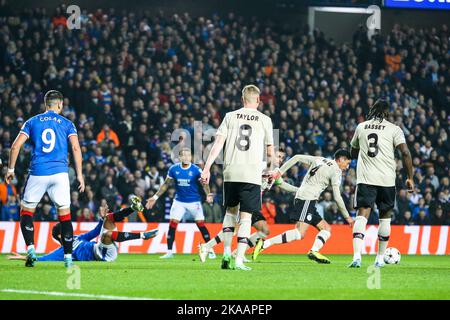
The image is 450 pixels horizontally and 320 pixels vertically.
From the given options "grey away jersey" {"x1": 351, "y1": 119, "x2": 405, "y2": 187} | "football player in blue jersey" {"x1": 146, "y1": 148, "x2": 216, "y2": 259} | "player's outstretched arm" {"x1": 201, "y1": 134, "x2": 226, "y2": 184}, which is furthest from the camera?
"football player in blue jersey" {"x1": 146, "y1": 148, "x2": 216, "y2": 259}

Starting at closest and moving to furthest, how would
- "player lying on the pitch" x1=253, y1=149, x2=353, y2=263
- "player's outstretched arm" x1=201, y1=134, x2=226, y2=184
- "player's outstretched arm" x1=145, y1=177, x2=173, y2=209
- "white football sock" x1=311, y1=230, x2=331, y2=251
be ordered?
"player's outstretched arm" x1=201, y1=134, x2=226, y2=184 → "white football sock" x1=311, y1=230, x2=331, y2=251 → "player lying on the pitch" x1=253, y1=149, x2=353, y2=263 → "player's outstretched arm" x1=145, y1=177, x2=173, y2=209

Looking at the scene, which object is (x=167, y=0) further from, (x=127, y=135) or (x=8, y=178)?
(x=8, y=178)

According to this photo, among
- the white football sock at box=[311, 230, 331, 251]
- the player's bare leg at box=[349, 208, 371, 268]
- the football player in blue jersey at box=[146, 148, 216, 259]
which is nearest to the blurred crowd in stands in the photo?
the football player in blue jersey at box=[146, 148, 216, 259]

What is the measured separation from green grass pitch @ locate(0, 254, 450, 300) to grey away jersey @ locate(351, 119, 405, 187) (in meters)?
1.35

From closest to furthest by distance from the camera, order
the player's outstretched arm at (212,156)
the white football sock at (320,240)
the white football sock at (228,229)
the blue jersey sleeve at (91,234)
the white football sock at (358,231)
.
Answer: the player's outstretched arm at (212,156) < the white football sock at (228,229) < the white football sock at (358,231) < the blue jersey sleeve at (91,234) < the white football sock at (320,240)

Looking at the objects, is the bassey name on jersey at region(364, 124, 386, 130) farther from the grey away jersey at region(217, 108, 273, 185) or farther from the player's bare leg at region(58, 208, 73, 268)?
the player's bare leg at region(58, 208, 73, 268)

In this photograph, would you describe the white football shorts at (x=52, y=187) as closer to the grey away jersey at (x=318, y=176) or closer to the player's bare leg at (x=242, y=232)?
the player's bare leg at (x=242, y=232)

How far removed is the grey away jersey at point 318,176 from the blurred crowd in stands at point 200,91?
292 inches

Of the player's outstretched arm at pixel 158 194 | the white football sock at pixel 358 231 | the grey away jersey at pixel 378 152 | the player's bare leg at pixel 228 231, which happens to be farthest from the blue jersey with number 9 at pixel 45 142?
the player's outstretched arm at pixel 158 194

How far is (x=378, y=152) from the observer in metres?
13.4

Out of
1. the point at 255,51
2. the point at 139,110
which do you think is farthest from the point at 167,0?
the point at 139,110

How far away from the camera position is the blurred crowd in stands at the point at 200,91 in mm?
23391

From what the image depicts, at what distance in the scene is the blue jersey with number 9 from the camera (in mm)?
12375
